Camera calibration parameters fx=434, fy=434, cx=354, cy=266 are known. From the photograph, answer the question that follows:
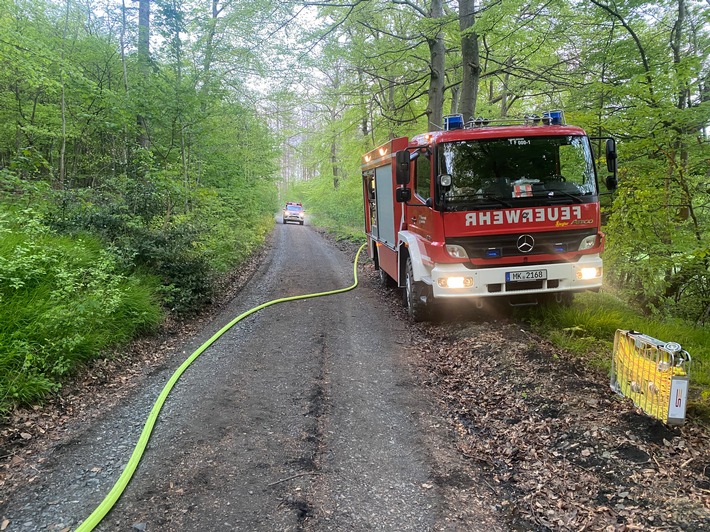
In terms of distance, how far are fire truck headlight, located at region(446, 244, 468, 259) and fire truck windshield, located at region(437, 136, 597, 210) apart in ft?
1.71

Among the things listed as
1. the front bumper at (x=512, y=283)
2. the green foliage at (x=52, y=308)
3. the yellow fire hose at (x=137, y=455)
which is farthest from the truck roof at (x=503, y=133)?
the green foliage at (x=52, y=308)

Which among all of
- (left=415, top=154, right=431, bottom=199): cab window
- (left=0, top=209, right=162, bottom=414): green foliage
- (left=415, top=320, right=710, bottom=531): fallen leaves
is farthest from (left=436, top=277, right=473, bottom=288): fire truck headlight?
(left=0, top=209, right=162, bottom=414): green foliage

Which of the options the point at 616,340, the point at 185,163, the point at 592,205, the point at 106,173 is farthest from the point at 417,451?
the point at 106,173

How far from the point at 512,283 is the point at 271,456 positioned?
3.98 meters

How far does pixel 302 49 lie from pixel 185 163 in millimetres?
4532

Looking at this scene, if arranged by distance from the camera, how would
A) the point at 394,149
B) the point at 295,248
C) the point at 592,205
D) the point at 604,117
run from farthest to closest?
the point at 295,248 < the point at 394,149 < the point at 604,117 < the point at 592,205

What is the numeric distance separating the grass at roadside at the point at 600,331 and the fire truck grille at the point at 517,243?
0.96 metres

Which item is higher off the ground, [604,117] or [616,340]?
[604,117]

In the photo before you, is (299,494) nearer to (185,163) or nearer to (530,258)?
(530,258)

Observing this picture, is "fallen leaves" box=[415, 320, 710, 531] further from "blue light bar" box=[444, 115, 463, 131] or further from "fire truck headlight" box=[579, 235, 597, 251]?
"blue light bar" box=[444, 115, 463, 131]

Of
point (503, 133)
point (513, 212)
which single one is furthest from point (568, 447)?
point (503, 133)

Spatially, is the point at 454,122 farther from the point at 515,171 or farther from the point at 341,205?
the point at 341,205

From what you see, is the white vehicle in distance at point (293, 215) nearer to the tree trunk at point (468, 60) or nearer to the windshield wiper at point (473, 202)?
the tree trunk at point (468, 60)

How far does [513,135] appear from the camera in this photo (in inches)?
238
